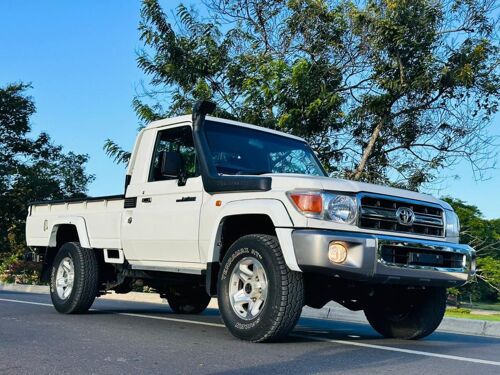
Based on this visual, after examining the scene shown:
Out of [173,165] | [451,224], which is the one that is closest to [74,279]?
[173,165]

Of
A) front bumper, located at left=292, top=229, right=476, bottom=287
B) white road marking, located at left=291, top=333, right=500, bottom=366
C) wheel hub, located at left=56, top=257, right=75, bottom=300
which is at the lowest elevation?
white road marking, located at left=291, top=333, right=500, bottom=366

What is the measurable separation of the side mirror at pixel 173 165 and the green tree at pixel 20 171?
23.4m

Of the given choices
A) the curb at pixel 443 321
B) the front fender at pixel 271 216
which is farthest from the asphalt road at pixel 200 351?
the curb at pixel 443 321

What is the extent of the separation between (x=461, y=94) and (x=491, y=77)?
0.74 metres

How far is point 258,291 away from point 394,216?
1433mm

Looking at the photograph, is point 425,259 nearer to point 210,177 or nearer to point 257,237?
point 257,237

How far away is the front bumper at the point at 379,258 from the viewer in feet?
17.9

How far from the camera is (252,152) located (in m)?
7.17

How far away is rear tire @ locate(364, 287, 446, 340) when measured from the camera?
685 centimetres

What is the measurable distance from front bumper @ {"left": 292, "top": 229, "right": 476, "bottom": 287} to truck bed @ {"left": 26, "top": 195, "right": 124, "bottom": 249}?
3.07m

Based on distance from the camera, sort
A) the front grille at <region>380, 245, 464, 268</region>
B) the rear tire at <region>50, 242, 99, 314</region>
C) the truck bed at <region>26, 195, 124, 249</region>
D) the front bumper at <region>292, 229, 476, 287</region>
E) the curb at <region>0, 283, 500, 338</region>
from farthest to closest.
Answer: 1. the curb at <region>0, 283, 500, 338</region>
2. the rear tire at <region>50, 242, 99, 314</region>
3. the truck bed at <region>26, 195, 124, 249</region>
4. the front grille at <region>380, 245, 464, 268</region>
5. the front bumper at <region>292, 229, 476, 287</region>

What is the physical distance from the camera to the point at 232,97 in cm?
1433

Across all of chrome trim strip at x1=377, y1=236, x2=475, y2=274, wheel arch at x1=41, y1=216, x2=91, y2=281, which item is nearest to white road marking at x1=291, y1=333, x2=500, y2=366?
chrome trim strip at x1=377, y1=236, x2=475, y2=274

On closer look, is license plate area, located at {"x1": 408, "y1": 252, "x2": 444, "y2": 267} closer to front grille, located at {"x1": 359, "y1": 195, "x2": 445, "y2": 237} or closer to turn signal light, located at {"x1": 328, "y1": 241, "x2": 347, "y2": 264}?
front grille, located at {"x1": 359, "y1": 195, "x2": 445, "y2": 237}
